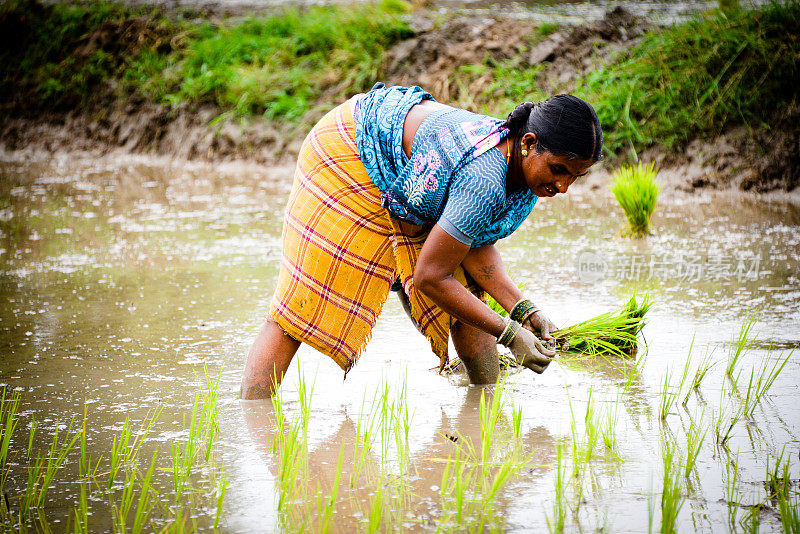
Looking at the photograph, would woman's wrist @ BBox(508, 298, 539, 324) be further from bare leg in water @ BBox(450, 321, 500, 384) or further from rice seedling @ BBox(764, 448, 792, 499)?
rice seedling @ BBox(764, 448, 792, 499)

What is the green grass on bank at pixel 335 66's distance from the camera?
21.7 ft

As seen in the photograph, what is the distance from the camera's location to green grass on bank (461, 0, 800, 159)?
650cm

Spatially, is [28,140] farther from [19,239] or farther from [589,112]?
[589,112]

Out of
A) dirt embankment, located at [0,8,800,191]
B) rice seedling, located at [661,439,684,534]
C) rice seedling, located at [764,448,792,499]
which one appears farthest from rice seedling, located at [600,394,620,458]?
dirt embankment, located at [0,8,800,191]

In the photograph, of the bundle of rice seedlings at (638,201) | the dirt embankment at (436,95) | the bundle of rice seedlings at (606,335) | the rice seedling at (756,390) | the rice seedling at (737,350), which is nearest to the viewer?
the rice seedling at (756,390)

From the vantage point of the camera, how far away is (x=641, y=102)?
6992mm

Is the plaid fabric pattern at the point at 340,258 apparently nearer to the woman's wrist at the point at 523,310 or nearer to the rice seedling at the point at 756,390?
the woman's wrist at the point at 523,310

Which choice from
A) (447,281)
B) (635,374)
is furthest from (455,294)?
(635,374)

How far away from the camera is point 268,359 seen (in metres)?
2.79

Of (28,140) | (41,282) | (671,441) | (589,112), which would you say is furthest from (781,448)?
(28,140)

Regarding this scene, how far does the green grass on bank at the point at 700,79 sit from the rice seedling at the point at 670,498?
16.2 feet

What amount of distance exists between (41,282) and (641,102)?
4957 mm

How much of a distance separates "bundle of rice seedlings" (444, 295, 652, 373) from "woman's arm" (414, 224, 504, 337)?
744mm

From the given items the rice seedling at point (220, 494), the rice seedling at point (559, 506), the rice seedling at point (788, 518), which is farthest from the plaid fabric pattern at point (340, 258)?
the rice seedling at point (788, 518)
